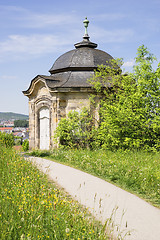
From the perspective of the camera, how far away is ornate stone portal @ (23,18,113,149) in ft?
51.2

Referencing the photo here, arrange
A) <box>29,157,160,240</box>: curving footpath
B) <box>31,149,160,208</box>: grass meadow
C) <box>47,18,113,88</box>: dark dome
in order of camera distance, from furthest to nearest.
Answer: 1. <box>47,18,113,88</box>: dark dome
2. <box>31,149,160,208</box>: grass meadow
3. <box>29,157,160,240</box>: curving footpath

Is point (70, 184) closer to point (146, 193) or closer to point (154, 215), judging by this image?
point (146, 193)

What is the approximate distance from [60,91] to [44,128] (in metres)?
2.88

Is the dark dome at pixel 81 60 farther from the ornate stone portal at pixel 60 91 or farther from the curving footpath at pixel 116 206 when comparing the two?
the curving footpath at pixel 116 206

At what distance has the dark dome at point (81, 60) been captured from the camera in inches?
651

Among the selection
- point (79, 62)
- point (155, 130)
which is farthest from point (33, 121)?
point (155, 130)

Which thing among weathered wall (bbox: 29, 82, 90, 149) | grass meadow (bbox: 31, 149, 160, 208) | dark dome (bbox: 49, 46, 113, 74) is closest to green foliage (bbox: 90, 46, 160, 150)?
grass meadow (bbox: 31, 149, 160, 208)

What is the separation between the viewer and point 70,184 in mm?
7383

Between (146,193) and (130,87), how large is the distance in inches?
280

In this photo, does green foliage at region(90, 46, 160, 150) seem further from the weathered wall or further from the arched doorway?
the arched doorway

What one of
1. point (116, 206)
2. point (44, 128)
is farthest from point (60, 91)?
point (116, 206)

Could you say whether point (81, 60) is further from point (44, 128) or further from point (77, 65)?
point (44, 128)

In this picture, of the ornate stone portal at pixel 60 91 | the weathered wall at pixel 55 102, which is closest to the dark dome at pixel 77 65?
the ornate stone portal at pixel 60 91

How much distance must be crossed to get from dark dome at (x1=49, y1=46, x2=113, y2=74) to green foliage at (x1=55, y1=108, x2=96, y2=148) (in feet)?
10.1
